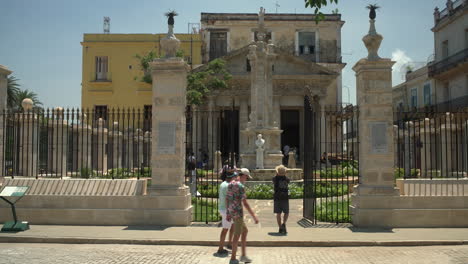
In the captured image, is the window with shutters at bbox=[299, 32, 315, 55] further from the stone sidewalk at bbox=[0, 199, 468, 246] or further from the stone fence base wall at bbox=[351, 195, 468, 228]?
the stone sidewalk at bbox=[0, 199, 468, 246]

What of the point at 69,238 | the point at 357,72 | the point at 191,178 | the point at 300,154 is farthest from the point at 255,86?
the point at 300,154

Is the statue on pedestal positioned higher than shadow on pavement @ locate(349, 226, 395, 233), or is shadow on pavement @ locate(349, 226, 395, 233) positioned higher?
the statue on pedestal

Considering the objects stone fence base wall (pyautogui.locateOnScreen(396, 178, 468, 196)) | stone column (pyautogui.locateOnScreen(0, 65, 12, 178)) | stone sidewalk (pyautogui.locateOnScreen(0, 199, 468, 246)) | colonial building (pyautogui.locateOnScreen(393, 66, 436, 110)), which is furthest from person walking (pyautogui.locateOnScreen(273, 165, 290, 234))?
colonial building (pyautogui.locateOnScreen(393, 66, 436, 110))

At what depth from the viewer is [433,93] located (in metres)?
34.8

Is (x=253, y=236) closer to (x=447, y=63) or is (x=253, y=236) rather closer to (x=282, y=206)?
(x=282, y=206)

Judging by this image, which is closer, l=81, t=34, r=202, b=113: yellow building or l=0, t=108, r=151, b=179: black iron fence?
l=0, t=108, r=151, b=179: black iron fence

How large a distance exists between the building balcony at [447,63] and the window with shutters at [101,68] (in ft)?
90.2

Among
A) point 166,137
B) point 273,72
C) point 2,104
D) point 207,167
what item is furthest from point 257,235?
point 273,72

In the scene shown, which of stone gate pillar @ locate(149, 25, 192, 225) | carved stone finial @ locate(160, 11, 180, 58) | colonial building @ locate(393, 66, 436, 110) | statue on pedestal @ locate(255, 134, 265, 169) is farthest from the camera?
colonial building @ locate(393, 66, 436, 110)

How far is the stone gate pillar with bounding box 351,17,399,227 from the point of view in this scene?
1019cm

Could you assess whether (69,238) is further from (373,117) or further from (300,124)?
(300,124)

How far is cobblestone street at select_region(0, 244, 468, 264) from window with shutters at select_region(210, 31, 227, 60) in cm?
3502

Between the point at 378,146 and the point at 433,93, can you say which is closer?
the point at 378,146

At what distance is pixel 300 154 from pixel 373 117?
28362 mm
